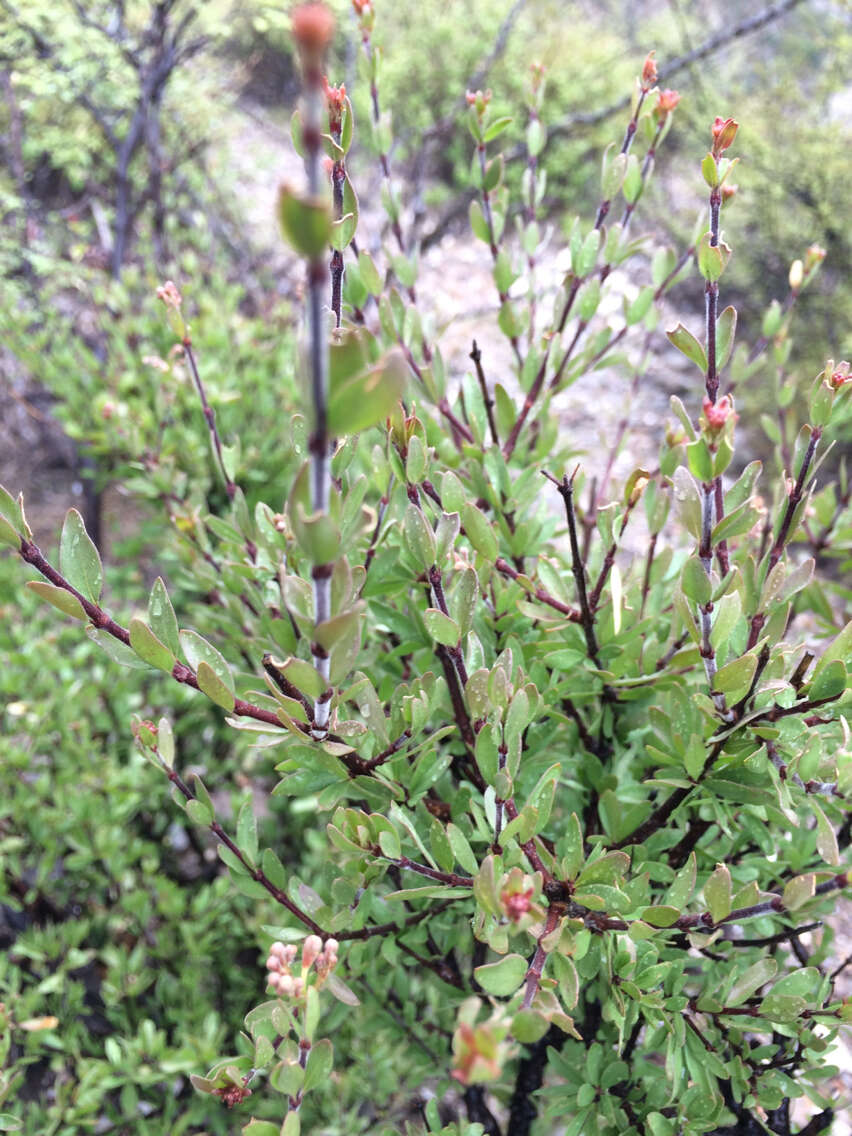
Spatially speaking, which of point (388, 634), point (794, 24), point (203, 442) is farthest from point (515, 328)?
point (794, 24)

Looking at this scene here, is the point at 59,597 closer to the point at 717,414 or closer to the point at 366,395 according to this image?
the point at 366,395

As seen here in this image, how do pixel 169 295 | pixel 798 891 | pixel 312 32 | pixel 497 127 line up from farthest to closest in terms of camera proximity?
pixel 497 127 → pixel 169 295 → pixel 798 891 → pixel 312 32

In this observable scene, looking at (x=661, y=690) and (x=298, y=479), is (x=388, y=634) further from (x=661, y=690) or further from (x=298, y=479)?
(x=298, y=479)

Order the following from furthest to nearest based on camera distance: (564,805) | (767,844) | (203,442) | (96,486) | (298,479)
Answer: (96,486)
(203,442)
(564,805)
(767,844)
(298,479)

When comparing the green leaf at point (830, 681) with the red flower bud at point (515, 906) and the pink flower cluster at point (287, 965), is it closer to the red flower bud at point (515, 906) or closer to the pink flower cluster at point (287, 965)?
the red flower bud at point (515, 906)

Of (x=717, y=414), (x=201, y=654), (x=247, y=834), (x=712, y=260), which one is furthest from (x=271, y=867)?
(x=712, y=260)

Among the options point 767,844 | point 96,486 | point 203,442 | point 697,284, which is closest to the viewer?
point 767,844
